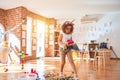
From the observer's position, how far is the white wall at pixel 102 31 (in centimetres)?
1027

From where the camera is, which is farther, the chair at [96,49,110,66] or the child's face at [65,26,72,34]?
the chair at [96,49,110,66]

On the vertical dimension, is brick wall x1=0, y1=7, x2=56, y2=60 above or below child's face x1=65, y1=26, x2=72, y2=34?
above

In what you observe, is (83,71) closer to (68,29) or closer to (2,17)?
(68,29)

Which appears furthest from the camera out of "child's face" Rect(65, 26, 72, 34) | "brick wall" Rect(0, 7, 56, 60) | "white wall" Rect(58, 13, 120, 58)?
"white wall" Rect(58, 13, 120, 58)

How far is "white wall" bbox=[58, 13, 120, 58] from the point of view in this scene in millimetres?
10266

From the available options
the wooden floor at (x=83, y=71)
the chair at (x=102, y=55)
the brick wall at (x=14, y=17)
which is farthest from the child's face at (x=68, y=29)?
the brick wall at (x=14, y=17)

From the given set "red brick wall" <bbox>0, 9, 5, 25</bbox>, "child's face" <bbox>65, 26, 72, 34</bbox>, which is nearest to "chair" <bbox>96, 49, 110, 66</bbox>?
"child's face" <bbox>65, 26, 72, 34</bbox>

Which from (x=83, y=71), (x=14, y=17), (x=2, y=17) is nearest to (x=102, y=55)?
(x=83, y=71)

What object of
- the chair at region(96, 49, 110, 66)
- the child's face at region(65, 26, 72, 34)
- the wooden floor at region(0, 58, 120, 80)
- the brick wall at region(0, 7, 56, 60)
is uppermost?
the brick wall at region(0, 7, 56, 60)

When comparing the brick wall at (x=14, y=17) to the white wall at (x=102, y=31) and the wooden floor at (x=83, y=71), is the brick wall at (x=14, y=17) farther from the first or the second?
the white wall at (x=102, y=31)

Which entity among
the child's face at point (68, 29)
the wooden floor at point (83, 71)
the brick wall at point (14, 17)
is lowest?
the wooden floor at point (83, 71)

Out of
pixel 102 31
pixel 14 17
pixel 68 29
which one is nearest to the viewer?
pixel 68 29

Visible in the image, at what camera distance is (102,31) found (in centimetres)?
1056

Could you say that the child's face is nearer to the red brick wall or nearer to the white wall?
the red brick wall
